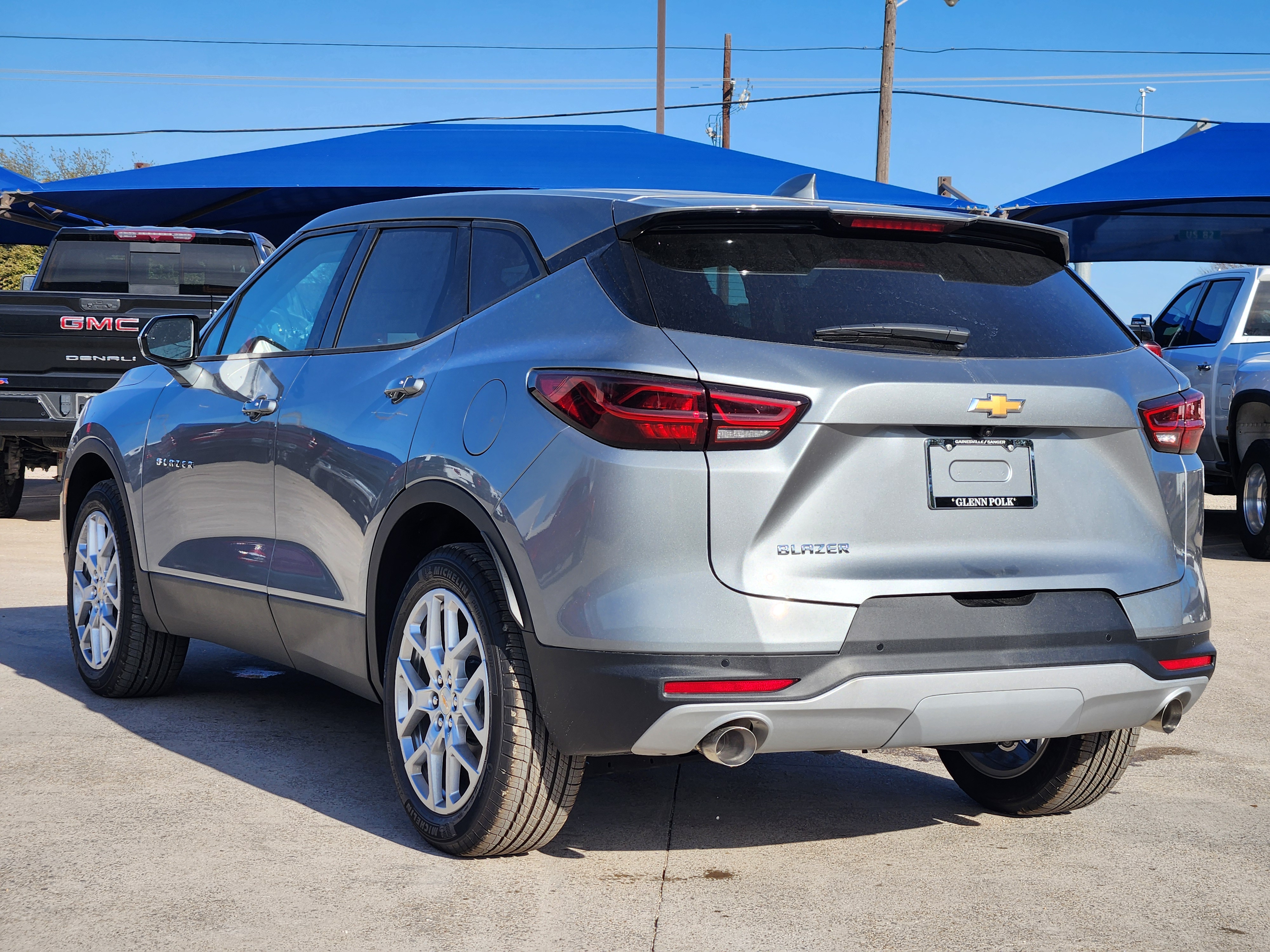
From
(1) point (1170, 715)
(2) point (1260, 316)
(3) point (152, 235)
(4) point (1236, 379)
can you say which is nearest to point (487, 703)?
(1) point (1170, 715)

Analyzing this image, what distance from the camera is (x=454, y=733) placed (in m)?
3.74

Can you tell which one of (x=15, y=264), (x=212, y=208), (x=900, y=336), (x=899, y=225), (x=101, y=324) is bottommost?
(x=101, y=324)

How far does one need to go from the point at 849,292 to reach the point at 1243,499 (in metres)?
8.67

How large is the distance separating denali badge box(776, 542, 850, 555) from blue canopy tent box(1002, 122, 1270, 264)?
10.2 m

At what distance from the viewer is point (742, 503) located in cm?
316

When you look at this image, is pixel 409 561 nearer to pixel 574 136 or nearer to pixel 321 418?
pixel 321 418

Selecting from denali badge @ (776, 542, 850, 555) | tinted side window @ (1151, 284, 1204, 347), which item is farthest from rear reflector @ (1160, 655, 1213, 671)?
tinted side window @ (1151, 284, 1204, 347)

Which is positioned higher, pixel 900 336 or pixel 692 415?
pixel 900 336

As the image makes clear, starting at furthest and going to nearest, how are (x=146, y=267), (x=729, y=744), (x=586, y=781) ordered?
(x=146, y=267) → (x=586, y=781) → (x=729, y=744)

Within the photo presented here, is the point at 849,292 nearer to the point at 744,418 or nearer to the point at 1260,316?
the point at 744,418

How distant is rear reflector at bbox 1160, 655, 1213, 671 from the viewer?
11.6 ft

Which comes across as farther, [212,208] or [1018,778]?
[212,208]

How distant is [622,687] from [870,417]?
2.67 ft

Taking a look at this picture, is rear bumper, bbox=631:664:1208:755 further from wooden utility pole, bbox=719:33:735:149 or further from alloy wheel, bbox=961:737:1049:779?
wooden utility pole, bbox=719:33:735:149
